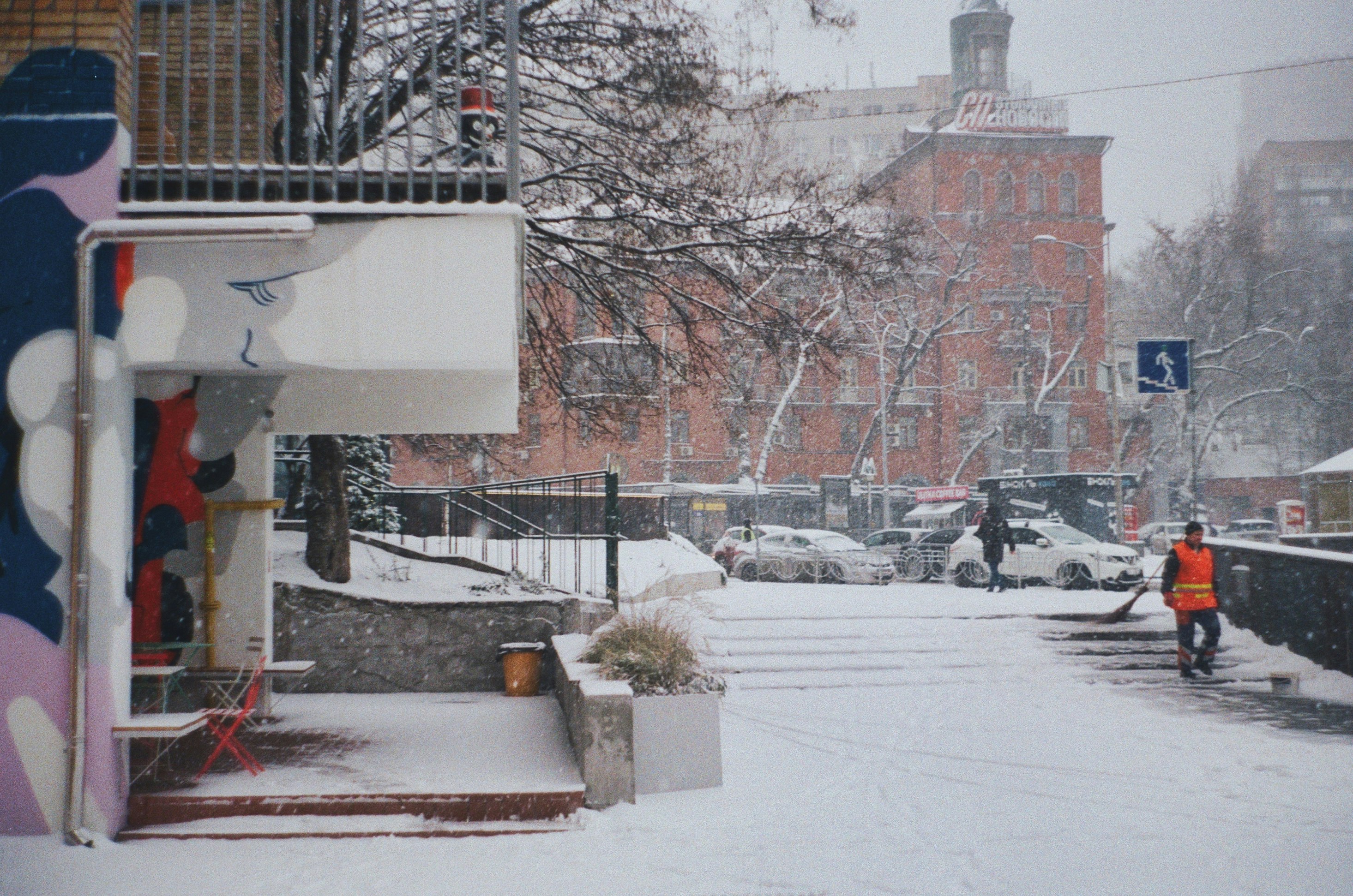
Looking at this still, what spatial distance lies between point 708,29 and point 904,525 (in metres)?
36.1

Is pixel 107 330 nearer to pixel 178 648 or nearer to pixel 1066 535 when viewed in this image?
pixel 178 648

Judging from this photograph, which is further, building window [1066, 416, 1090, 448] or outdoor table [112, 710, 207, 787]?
building window [1066, 416, 1090, 448]

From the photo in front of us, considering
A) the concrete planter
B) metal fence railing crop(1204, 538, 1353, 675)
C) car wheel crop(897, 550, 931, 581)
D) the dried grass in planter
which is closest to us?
the concrete planter

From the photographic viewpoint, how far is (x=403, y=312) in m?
6.55

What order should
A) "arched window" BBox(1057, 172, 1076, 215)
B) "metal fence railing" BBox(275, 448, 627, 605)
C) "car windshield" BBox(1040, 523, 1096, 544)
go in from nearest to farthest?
"metal fence railing" BBox(275, 448, 627, 605) → "car windshield" BBox(1040, 523, 1096, 544) → "arched window" BBox(1057, 172, 1076, 215)

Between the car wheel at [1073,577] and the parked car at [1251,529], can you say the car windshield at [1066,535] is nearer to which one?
the car wheel at [1073,577]

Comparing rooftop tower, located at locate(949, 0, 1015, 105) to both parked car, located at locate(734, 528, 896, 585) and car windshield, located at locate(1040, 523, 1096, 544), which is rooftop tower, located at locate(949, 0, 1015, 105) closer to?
parked car, located at locate(734, 528, 896, 585)

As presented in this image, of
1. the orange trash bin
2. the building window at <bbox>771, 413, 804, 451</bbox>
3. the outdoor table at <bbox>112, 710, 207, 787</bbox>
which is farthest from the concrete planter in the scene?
the building window at <bbox>771, 413, 804, 451</bbox>

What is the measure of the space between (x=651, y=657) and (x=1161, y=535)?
145ft

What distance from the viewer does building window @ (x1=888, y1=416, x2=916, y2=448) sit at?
5491 cm

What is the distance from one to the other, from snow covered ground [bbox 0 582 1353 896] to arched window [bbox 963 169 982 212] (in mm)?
43381

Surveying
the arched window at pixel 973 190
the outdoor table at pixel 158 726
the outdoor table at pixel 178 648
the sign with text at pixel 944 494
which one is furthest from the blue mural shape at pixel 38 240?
the arched window at pixel 973 190

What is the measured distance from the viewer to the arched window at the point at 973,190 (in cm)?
5369

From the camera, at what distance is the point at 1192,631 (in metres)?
12.7
